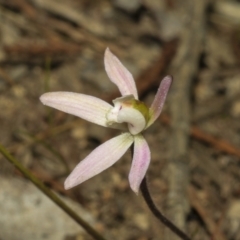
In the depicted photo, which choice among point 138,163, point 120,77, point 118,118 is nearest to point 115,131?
point 120,77

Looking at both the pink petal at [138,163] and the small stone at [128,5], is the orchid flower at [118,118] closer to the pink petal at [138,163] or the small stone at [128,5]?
the pink petal at [138,163]

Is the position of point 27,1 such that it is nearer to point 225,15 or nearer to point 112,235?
point 225,15

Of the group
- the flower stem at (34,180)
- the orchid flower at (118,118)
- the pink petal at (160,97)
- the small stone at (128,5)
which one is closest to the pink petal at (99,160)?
the orchid flower at (118,118)

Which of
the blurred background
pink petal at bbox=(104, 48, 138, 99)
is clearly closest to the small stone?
the blurred background

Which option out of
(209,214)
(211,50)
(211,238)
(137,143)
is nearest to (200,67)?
(211,50)

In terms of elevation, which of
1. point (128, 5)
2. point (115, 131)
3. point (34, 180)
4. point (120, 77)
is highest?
point (120, 77)

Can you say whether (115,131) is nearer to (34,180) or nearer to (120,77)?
(34,180)

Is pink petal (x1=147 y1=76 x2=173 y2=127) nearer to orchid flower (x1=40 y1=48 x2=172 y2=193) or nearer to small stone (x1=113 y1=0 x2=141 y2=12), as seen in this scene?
orchid flower (x1=40 y1=48 x2=172 y2=193)
